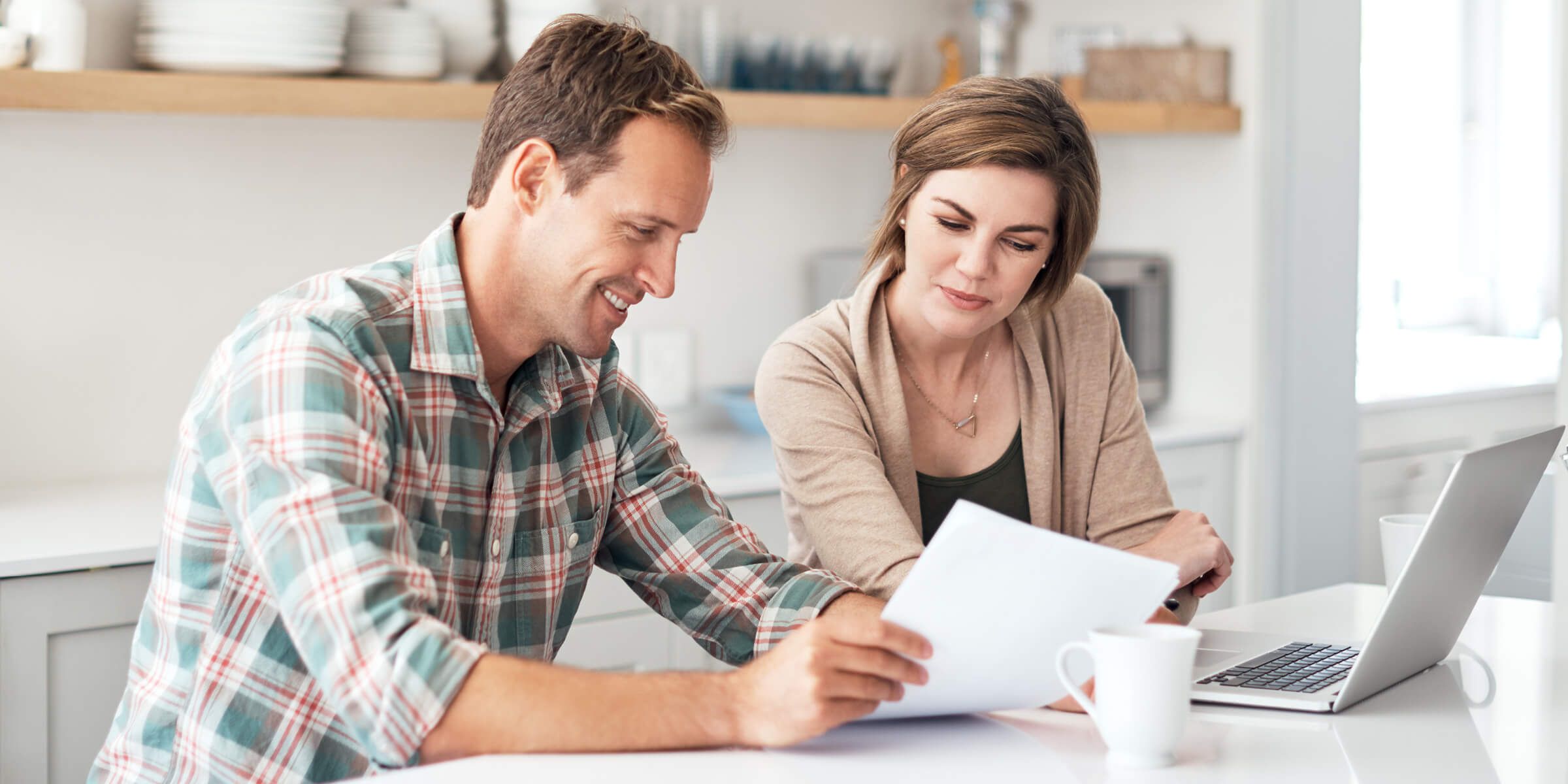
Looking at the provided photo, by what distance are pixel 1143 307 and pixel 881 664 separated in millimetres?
2274

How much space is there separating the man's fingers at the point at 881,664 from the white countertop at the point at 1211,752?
0.20 ft

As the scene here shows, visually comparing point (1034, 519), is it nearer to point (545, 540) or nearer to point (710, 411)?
point (545, 540)

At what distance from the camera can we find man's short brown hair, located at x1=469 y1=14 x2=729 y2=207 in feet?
4.44

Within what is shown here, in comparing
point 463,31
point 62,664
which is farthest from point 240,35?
point 62,664

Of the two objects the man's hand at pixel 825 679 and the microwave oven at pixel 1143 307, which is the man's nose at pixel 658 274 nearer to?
the man's hand at pixel 825 679

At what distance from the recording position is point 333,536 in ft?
3.68

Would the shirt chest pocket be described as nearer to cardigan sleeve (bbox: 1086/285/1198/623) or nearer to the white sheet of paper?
the white sheet of paper

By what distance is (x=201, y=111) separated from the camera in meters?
2.29

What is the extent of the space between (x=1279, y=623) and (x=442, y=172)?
1869mm

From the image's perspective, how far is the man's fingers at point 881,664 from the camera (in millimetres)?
1145

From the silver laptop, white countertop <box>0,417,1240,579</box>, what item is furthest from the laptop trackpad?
white countertop <box>0,417,1240,579</box>

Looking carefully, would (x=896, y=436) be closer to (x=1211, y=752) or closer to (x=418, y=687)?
(x=1211, y=752)

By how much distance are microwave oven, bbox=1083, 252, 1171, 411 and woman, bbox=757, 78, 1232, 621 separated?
1.30 meters

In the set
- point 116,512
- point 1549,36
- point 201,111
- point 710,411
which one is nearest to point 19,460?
point 116,512
